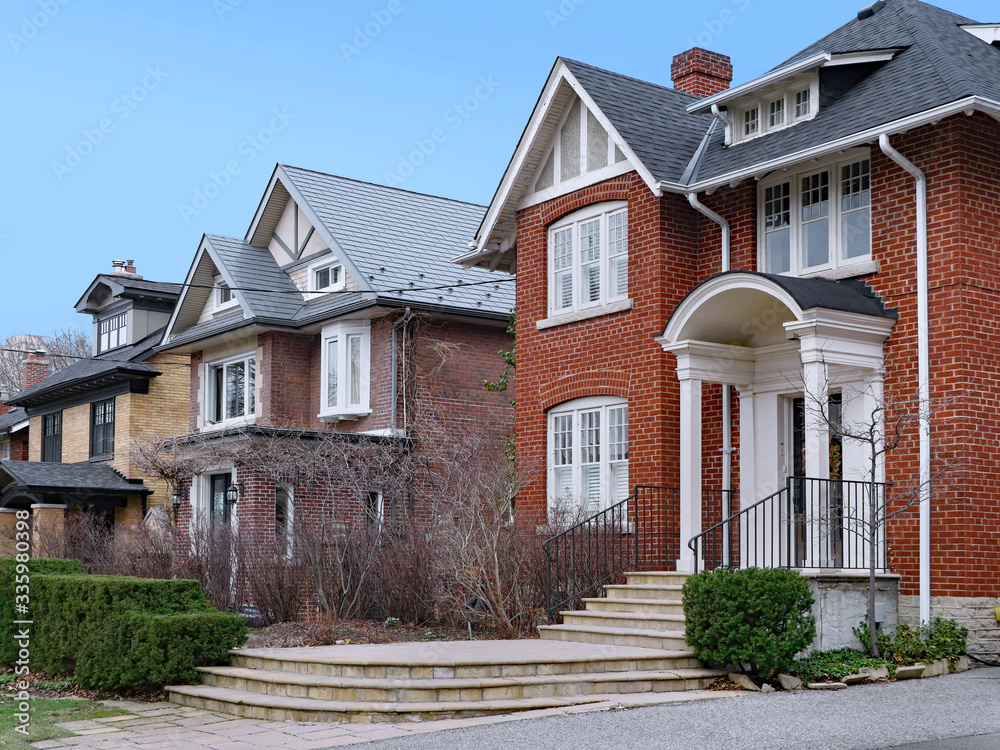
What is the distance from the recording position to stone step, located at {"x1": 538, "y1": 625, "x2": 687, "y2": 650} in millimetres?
11656

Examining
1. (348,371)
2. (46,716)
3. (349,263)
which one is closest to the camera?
(46,716)

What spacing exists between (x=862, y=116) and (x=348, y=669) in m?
8.31

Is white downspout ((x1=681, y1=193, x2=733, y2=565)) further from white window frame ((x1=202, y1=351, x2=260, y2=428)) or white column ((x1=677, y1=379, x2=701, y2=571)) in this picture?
white window frame ((x1=202, y1=351, x2=260, y2=428))

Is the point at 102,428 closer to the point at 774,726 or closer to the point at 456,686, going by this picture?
the point at 456,686

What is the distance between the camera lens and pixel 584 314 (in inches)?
636

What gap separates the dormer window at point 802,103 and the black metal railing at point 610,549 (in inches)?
200

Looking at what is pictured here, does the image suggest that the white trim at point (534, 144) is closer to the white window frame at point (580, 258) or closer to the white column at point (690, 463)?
the white window frame at point (580, 258)

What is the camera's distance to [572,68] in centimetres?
1636

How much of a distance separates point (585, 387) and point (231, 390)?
1293 centimetres

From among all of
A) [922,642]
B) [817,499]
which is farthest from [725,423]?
[922,642]

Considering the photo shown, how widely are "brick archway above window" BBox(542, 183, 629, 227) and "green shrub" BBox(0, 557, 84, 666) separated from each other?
8218 mm

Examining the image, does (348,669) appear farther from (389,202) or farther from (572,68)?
(389,202)

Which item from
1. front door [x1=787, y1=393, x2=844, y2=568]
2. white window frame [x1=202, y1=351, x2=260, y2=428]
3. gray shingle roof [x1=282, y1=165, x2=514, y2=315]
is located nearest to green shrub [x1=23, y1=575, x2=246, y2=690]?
front door [x1=787, y1=393, x2=844, y2=568]

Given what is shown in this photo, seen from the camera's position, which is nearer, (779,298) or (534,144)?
(779,298)
